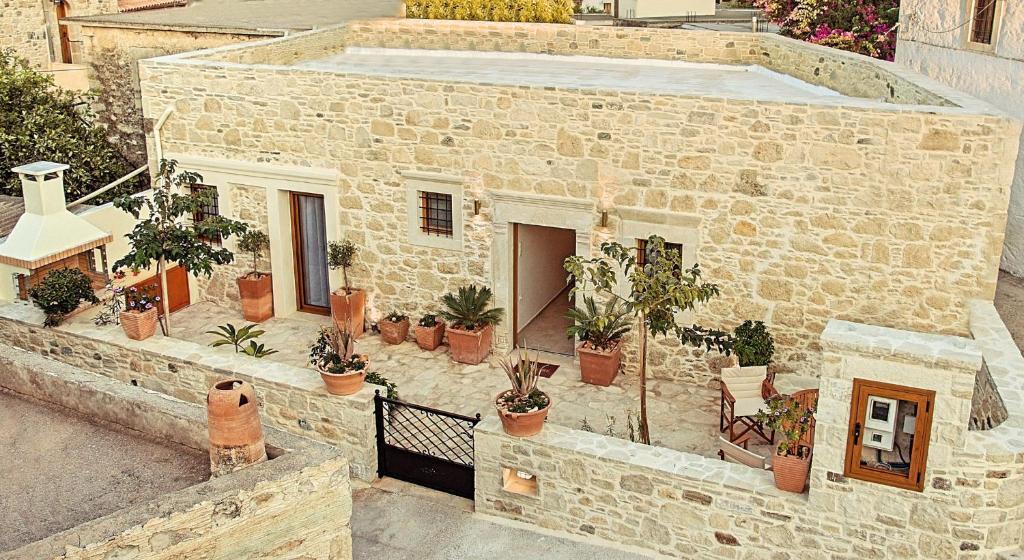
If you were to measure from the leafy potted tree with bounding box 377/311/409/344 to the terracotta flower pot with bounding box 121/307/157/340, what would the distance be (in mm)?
3187

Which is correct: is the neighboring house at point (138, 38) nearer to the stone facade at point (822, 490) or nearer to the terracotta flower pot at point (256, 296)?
the terracotta flower pot at point (256, 296)

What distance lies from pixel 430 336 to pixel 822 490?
6507mm

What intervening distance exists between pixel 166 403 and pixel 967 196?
28.2 feet

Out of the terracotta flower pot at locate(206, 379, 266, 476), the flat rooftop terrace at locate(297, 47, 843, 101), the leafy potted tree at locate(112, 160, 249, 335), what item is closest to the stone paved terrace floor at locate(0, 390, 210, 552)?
the terracotta flower pot at locate(206, 379, 266, 476)

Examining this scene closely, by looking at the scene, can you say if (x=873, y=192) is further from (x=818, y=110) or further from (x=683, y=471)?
(x=683, y=471)

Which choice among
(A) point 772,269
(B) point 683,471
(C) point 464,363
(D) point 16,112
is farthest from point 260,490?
(D) point 16,112

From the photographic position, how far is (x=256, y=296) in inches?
567

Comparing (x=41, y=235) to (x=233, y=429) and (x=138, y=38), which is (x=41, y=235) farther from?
(x=138, y=38)

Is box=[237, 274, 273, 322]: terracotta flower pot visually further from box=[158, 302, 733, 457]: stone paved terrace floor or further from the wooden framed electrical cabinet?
the wooden framed electrical cabinet

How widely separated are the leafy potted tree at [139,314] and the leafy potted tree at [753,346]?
735cm

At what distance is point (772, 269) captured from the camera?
11.6m

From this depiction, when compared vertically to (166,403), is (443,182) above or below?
above

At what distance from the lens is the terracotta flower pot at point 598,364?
481 inches

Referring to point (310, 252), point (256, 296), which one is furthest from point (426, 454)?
point (310, 252)
